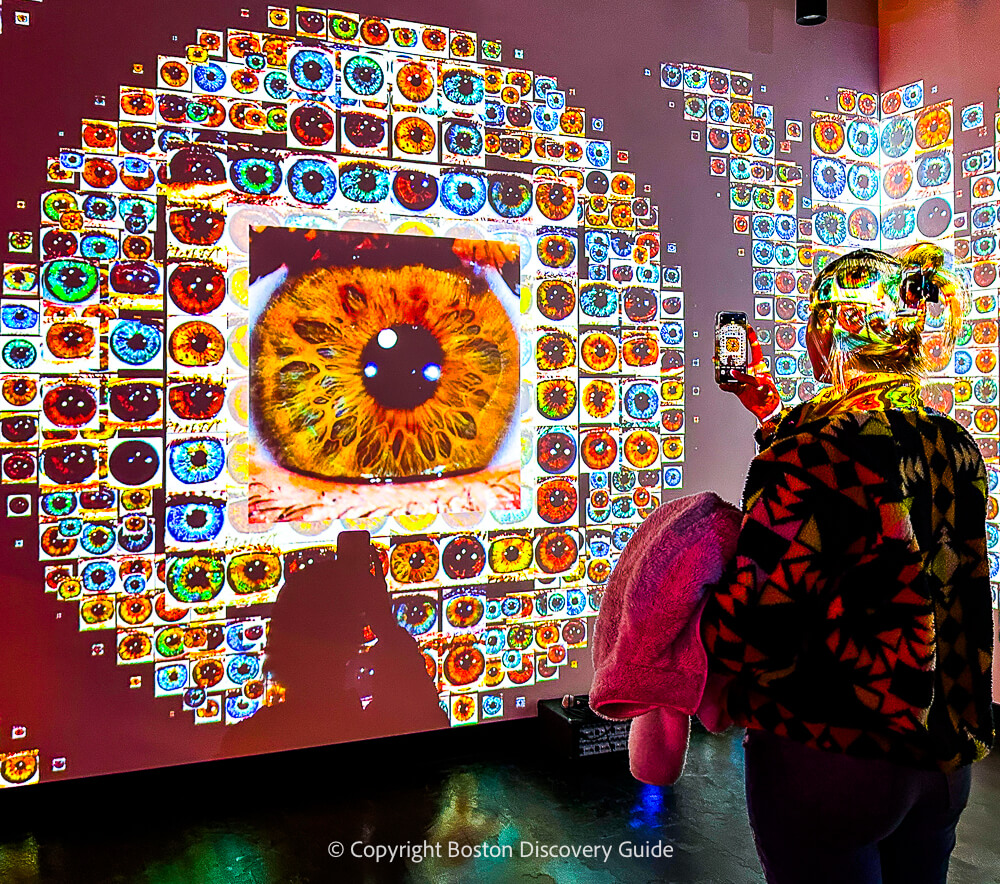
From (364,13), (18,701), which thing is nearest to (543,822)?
(18,701)

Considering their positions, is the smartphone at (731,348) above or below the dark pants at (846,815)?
above

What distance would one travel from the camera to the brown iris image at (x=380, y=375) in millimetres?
3486

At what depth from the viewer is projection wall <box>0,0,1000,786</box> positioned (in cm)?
321

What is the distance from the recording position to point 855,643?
45.3 inches

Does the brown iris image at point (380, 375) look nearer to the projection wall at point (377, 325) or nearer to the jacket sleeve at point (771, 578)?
the projection wall at point (377, 325)

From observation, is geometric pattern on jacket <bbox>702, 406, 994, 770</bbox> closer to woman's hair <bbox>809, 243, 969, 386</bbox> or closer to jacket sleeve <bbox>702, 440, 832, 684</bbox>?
jacket sleeve <bbox>702, 440, 832, 684</bbox>

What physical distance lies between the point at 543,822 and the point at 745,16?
3768 mm

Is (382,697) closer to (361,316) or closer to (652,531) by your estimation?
(361,316)

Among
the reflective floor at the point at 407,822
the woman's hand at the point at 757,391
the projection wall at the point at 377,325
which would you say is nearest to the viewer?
the woman's hand at the point at 757,391

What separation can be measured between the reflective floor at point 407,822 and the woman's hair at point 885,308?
6.33 ft

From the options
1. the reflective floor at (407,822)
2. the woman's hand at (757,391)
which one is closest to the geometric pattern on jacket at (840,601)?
the woman's hand at (757,391)

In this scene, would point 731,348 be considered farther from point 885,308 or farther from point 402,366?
point 402,366

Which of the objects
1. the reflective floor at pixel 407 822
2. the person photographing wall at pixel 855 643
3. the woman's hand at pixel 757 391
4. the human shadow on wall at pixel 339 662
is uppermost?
the woman's hand at pixel 757 391

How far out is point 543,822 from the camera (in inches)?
122
